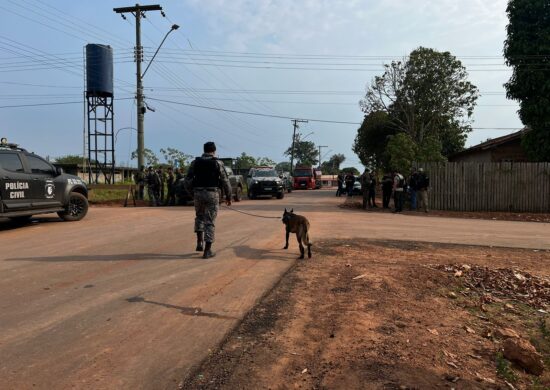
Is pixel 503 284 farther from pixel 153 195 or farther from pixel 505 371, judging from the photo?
pixel 153 195

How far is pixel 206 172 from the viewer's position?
25.0ft

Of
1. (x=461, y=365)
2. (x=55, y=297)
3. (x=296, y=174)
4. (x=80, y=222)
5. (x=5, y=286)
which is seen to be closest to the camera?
(x=461, y=365)

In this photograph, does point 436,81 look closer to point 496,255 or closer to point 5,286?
point 496,255

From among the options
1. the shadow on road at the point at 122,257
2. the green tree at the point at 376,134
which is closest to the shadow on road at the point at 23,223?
the shadow on road at the point at 122,257

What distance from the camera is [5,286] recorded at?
5.81 meters

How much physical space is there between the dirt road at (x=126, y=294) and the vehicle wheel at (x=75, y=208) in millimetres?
1666

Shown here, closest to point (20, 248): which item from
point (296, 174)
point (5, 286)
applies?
point (5, 286)

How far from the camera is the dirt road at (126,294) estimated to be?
3.59 m

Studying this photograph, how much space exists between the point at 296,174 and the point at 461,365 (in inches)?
1701

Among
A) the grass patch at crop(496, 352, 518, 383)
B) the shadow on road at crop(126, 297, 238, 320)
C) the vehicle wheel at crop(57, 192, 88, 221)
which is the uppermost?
the vehicle wheel at crop(57, 192, 88, 221)

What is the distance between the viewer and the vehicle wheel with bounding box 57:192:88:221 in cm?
1288

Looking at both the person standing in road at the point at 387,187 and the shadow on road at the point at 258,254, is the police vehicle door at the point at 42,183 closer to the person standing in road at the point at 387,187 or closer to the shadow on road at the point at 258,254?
the shadow on road at the point at 258,254

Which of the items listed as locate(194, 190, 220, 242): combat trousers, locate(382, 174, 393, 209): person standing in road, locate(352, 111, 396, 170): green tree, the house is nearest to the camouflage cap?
locate(194, 190, 220, 242): combat trousers

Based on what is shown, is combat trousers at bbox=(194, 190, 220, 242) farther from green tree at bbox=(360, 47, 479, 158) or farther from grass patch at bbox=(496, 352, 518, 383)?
green tree at bbox=(360, 47, 479, 158)
